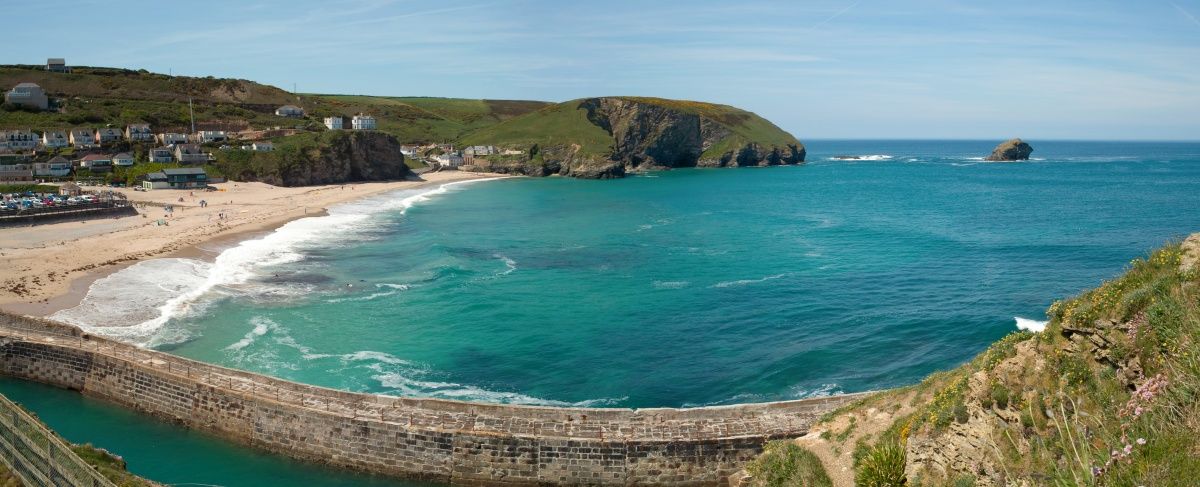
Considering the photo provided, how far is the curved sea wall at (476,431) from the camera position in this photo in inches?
878

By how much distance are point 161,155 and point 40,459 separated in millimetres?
112465

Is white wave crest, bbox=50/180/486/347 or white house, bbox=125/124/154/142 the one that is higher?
white house, bbox=125/124/154/142

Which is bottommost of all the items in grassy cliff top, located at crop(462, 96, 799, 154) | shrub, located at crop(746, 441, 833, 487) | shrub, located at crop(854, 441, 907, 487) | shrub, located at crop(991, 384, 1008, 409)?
shrub, located at crop(746, 441, 833, 487)

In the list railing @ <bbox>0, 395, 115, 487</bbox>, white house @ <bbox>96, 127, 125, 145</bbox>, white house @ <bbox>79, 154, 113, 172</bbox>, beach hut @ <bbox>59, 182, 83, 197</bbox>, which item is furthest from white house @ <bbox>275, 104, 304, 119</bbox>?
railing @ <bbox>0, 395, 115, 487</bbox>

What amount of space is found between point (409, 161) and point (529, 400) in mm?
134537

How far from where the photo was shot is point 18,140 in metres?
106

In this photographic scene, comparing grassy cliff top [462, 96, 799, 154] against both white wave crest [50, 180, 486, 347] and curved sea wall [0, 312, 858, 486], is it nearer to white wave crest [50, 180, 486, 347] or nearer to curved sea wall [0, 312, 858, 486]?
white wave crest [50, 180, 486, 347]

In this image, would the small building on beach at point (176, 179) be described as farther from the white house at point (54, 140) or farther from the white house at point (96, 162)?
the white house at point (54, 140)

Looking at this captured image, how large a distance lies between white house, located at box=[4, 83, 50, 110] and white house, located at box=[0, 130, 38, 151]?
25.2 metres

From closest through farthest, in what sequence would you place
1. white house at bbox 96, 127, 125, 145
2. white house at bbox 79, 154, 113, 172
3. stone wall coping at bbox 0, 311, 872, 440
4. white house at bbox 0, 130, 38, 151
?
stone wall coping at bbox 0, 311, 872, 440
white house at bbox 79, 154, 113, 172
white house at bbox 0, 130, 38, 151
white house at bbox 96, 127, 125, 145

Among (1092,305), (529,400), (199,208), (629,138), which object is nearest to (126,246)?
(199,208)

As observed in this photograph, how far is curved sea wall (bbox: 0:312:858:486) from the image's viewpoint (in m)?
22.3

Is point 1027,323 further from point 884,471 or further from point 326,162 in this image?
point 326,162

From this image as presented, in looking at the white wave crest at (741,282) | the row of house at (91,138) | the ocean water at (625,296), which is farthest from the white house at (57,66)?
the white wave crest at (741,282)
